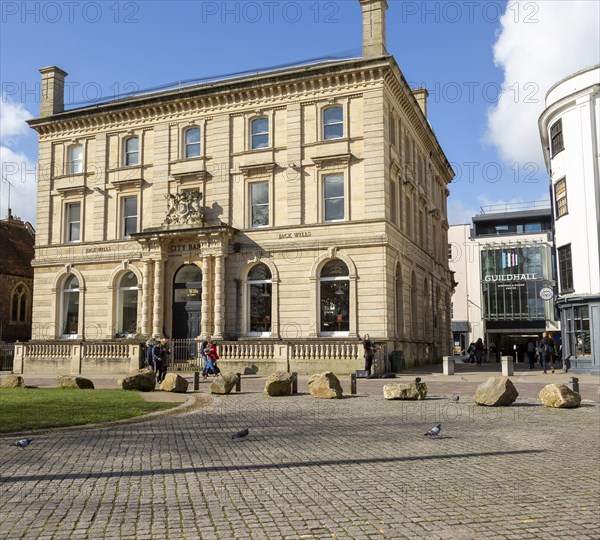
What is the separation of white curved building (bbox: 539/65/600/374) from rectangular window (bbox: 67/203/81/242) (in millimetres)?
26412

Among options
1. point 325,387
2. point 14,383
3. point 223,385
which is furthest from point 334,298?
point 14,383

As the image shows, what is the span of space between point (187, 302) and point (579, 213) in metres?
19.9

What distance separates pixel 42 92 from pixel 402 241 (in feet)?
78.6

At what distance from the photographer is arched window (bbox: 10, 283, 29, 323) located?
47.8 metres

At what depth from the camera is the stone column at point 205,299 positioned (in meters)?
31.5

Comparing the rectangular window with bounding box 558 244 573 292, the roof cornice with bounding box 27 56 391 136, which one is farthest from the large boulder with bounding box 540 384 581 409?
the roof cornice with bounding box 27 56 391 136

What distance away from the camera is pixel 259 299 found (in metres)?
32.0

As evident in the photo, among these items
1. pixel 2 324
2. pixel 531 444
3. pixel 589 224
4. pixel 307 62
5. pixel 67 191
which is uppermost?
pixel 307 62

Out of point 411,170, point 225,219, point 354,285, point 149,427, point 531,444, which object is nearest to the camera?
point 531,444

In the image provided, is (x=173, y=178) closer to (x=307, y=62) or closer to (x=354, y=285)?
(x=307, y=62)

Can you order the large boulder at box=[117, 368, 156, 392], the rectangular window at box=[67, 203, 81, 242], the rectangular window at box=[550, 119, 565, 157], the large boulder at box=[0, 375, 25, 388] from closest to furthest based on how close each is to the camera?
the large boulder at box=[117, 368, 156, 392]
the large boulder at box=[0, 375, 25, 388]
the rectangular window at box=[550, 119, 565, 157]
the rectangular window at box=[67, 203, 81, 242]

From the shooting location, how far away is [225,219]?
33000mm

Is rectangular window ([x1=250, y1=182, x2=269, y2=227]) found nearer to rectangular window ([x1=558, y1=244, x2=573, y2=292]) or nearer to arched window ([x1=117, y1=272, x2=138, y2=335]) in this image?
arched window ([x1=117, y1=272, x2=138, y2=335])

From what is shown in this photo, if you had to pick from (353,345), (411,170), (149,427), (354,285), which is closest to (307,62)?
(411,170)
